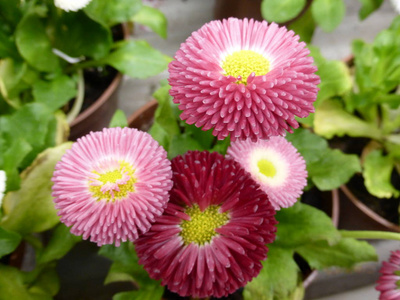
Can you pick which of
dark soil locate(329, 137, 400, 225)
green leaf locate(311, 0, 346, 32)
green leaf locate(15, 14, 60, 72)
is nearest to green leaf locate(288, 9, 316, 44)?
green leaf locate(311, 0, 346, 32)

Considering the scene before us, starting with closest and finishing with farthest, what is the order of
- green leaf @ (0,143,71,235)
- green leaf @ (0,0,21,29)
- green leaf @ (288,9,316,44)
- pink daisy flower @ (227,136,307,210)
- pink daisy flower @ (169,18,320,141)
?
1. pink daisy flower @ (169,18,320,141)
2. pink daisy flower @ (227,136,307,210)
3. green leaf @ (0,143,71,235)
4. green leaf @ (0,0,21,29)
5. green leaf @ (288,9,316,44)

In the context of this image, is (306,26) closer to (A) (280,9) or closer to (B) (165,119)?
(A) (280,9)

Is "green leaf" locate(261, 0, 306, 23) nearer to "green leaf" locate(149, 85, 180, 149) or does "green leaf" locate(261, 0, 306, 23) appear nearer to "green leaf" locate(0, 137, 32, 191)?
"green leaf" locate(149, 85, 180, 149)

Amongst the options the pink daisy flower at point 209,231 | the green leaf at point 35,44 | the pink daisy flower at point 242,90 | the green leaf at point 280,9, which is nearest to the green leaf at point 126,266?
the pink daisy flower at point 209,231

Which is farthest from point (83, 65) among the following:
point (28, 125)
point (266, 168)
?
point (266, 168)

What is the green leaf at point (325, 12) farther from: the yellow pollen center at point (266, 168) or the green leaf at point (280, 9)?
the yellow pollen center at point (266, 168)

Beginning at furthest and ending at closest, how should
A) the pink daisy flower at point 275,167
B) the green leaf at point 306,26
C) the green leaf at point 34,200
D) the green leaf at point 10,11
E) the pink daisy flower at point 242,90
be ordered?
1. the green leaf at point 306,26
2. the green leaf at point 10,11
3. the green leaf at point 34,200
4. the pink daisy flower at point 275,167
5. the pink daisy flower at point 242,90
